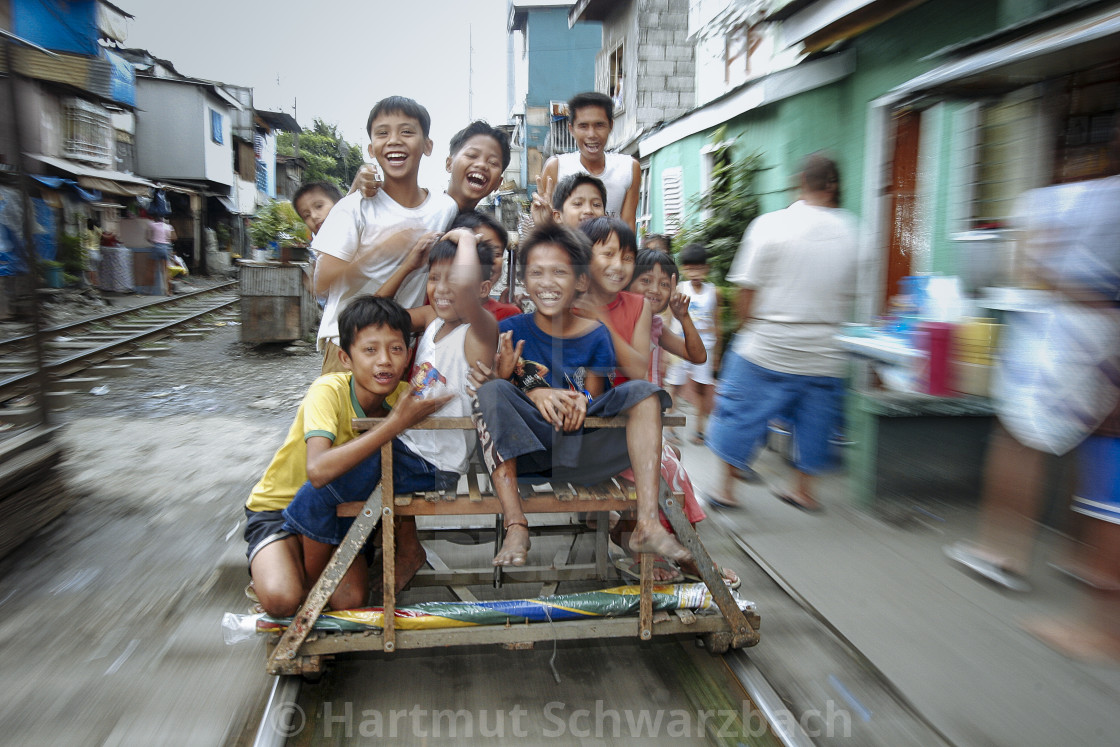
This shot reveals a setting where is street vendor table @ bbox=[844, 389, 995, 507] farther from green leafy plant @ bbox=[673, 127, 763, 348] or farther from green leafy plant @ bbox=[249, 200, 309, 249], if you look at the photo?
green leafy plant @ bbox=[249, 200, 309, 249]

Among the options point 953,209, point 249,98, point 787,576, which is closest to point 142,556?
point 787,576

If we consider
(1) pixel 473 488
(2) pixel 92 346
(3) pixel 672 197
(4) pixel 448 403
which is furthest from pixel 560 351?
(2) pixel 92 346

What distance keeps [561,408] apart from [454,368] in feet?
1.45

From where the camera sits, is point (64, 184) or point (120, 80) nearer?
point (64, 184)

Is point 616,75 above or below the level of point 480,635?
above

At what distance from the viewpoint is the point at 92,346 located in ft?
32.6

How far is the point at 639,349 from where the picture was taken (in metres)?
2.74

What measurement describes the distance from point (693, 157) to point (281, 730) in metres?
8.43

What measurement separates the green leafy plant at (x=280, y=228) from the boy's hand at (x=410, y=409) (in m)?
6.59

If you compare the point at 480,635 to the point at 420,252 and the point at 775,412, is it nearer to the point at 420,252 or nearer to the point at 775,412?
the point at 420,252

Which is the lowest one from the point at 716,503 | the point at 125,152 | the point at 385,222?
the point at 716,503

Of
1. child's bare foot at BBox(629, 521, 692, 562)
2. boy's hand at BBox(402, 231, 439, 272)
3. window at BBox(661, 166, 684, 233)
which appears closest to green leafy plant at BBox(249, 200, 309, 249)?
window at BBox(661, 166, 684, 233)

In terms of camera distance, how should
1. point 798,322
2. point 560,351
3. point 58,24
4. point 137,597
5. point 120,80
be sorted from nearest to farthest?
point 560,351 → point 137,597 → point 798,322 → point 58,24 → point 120,80

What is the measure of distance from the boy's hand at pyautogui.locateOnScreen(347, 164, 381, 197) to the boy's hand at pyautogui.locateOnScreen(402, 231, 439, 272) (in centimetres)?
25
